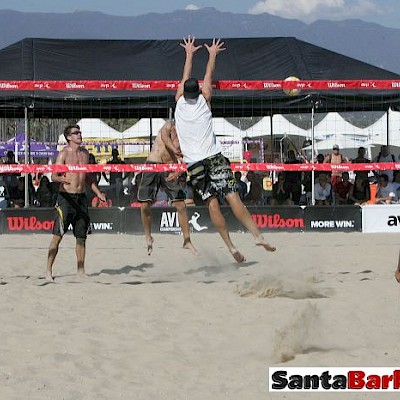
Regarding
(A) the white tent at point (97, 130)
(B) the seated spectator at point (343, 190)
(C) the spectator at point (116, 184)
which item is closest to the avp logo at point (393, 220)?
(B) the seated spectator at point (343, 190)

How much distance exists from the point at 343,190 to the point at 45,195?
5.05m

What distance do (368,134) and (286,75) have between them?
13.3 meters

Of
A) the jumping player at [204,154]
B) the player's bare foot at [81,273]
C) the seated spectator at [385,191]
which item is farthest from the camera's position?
the seated spectator at [385,191]

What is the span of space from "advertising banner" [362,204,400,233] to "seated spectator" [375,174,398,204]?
0.80 meters

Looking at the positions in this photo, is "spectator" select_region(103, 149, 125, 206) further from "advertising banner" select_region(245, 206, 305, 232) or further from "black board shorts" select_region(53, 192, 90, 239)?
"black board shorts" select_region(53, 192, 90, 239)

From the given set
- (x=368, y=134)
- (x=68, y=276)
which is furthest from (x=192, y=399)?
(x=368, y=134)

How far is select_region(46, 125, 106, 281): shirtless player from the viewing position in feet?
26.3

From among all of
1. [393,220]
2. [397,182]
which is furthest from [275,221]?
[397,182]

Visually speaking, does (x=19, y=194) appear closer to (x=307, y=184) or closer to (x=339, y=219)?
(x=307, y=184)

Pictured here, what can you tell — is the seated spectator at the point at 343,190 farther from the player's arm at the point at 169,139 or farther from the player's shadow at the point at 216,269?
the player's arm at the point at 169,139

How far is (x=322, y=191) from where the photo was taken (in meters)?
14.5

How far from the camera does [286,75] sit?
48.0ft

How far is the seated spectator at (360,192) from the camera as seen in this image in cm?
1476

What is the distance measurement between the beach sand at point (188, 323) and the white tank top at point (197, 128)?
1.13 meters
